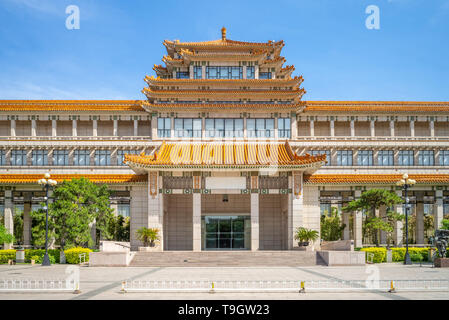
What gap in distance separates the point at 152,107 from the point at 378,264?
26825mm

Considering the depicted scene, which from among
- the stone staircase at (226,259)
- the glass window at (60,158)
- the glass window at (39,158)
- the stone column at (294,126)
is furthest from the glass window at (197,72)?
the stone staircase at (226,259)

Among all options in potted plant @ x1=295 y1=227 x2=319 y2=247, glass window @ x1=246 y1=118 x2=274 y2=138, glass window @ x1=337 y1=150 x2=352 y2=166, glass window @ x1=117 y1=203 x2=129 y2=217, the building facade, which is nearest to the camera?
potted plant @ x1=295 y1=227 x2=319 y2=247

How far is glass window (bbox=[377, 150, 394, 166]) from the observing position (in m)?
54.9

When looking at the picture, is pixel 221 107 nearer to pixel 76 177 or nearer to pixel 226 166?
pixel 226 166

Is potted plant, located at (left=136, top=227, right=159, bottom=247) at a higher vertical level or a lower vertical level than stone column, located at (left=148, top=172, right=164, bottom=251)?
lower

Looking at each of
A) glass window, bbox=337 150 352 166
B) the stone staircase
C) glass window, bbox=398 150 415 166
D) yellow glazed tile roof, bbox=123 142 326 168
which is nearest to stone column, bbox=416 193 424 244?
glass window, bbox=398 150 415 166

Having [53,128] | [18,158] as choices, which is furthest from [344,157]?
[18,158]

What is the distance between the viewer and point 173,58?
57.0 m

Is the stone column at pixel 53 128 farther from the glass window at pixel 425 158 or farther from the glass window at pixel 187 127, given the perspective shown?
the glass window at pixel 425 158

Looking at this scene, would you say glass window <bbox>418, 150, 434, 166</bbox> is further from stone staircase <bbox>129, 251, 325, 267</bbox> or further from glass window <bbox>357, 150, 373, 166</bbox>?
stone staircase <bbox>129, 251, 325, 267</bbox>

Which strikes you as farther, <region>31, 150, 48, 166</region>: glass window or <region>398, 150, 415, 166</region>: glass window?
<region>398, 150, 415, 166</region>: glass window

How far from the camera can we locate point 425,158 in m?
55.2
